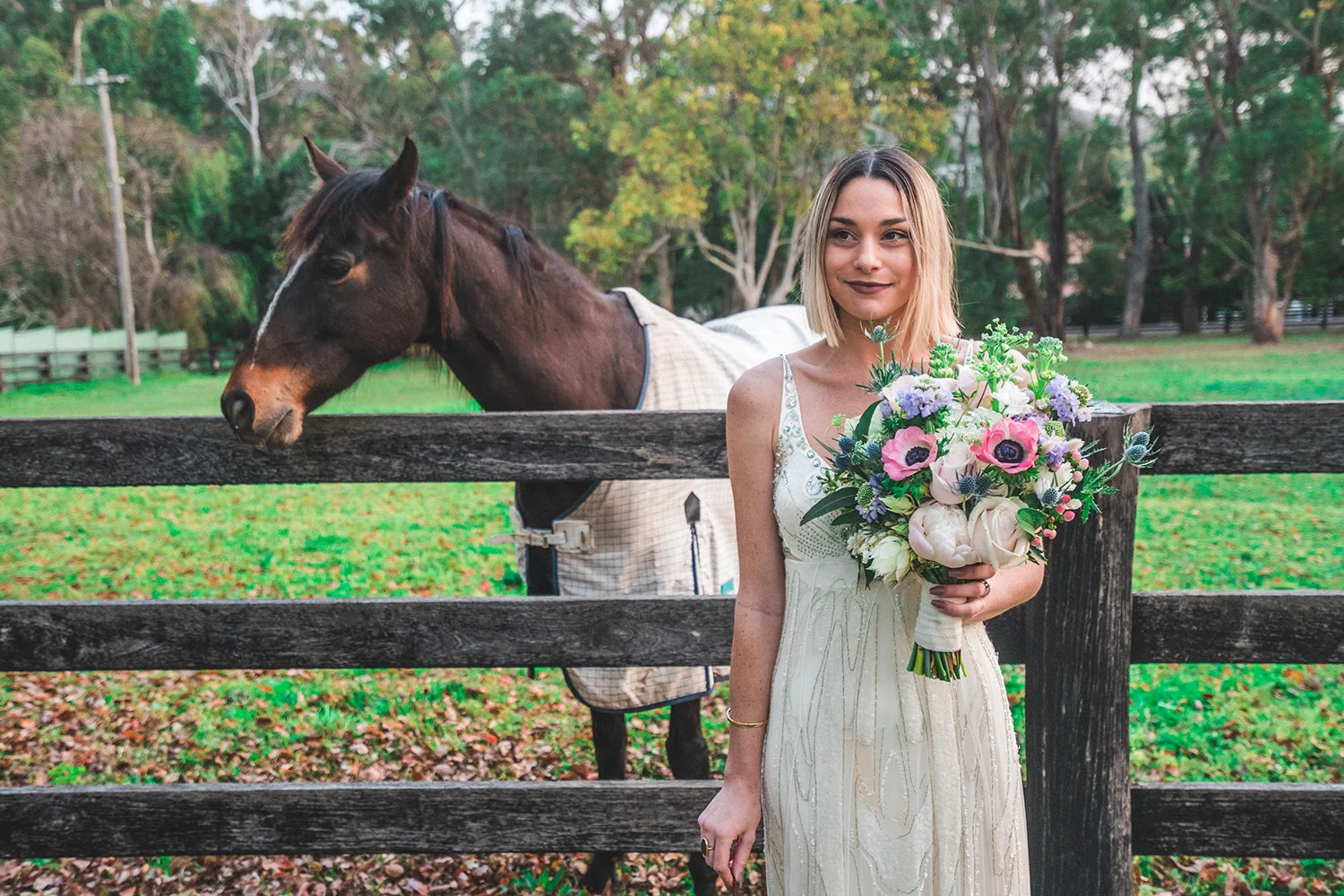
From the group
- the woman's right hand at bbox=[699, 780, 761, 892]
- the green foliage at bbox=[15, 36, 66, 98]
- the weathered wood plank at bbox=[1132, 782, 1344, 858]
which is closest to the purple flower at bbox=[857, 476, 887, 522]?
the woman's right hand at bbox=[699, 780, 761, 892]

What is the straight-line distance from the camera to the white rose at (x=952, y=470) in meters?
1.41

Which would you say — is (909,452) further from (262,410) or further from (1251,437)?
(262,410)

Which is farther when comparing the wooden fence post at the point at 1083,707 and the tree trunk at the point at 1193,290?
the tree trunk at the point at 1193,290

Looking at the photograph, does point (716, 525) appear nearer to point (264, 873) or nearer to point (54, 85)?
point (264, 873)

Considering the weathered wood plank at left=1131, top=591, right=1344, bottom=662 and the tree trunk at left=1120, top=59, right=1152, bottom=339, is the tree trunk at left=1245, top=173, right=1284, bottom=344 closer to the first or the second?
the tree trunk at left=1120, top=59, right=1152, bottom=339

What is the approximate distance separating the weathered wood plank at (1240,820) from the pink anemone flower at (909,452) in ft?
5.02

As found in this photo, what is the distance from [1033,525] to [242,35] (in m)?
47.8

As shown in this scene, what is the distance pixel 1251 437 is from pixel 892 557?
4.33 ft

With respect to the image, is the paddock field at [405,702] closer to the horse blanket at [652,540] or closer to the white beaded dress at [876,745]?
the horse blanket at [652,540]

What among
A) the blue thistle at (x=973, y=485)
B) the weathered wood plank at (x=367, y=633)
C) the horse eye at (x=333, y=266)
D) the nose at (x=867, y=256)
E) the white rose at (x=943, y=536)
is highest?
the horse eye at (x=333, y=266)

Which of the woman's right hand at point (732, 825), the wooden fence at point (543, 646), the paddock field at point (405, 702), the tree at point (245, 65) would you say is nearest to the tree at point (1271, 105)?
the paddock field at point (405, 702)

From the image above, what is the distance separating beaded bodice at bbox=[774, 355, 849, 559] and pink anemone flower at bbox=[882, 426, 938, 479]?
0.25m

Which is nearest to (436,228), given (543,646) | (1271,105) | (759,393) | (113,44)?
(543,646)

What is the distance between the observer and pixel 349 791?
2.61 meters
